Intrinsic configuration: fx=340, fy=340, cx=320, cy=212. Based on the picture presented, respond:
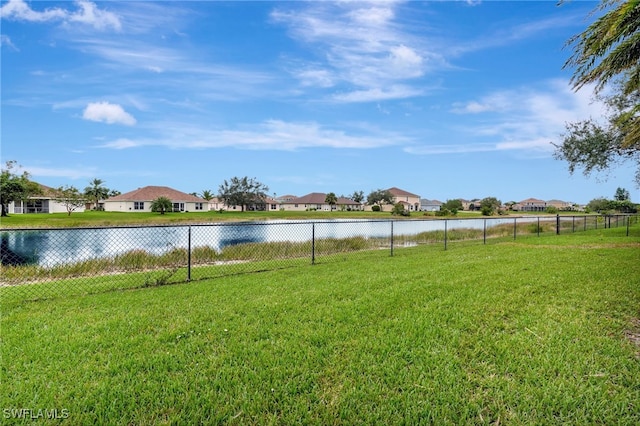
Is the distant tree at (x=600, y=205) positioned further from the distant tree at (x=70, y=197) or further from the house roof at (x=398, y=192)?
the distant tree at (x=70, y=197)

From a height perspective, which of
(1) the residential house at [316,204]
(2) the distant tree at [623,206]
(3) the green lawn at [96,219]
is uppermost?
(1) the residential house at [316,204]

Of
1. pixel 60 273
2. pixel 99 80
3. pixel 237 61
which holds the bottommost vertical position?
pixel 60 273

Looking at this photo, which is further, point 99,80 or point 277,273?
point 99,80

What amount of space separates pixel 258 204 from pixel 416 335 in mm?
72569

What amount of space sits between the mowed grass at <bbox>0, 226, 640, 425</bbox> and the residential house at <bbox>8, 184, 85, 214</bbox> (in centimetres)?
5383

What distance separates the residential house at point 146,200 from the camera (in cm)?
5764

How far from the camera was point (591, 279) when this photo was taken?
20.6ft

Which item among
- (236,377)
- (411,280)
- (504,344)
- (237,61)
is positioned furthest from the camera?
(237,61)

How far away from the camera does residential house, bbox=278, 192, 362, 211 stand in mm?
94125

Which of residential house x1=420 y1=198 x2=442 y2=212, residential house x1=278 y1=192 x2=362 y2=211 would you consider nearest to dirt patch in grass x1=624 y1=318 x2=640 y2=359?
residential house x1=278 y1=192 x2=362 y2=211

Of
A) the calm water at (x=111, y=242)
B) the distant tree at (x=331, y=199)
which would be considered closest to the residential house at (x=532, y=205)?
the distant tree at (x=331, y=199)

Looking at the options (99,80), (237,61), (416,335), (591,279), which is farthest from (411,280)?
(99,80)

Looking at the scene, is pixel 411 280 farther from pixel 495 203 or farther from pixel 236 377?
pixel 495 203

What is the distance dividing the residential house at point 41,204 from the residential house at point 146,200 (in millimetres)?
7403
